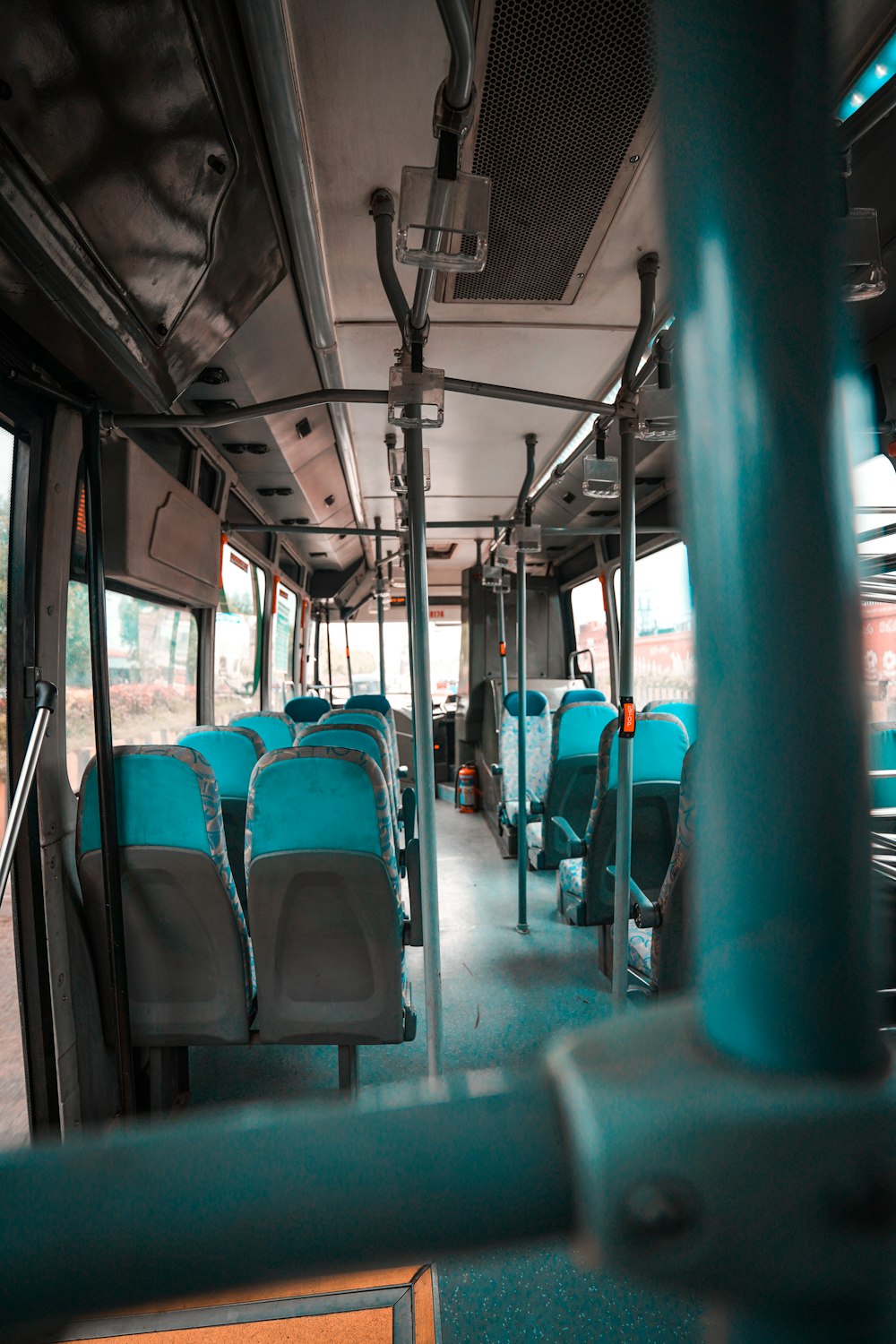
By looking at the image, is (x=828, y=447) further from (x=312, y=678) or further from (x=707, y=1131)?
(x=312, y=678)

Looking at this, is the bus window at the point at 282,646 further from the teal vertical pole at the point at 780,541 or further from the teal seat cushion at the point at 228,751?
the teal vertical pole at the point at 780,541

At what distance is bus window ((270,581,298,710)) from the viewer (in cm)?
627

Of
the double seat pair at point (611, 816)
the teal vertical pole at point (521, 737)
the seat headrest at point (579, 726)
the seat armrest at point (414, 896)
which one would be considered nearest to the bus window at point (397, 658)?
the double seat pair at point (611, 816)

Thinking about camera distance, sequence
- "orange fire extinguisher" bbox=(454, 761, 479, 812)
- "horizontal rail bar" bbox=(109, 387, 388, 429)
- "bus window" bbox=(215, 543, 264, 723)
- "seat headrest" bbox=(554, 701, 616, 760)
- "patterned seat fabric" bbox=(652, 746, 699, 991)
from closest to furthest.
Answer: "patterned seat fabric" bbox=(652, 746, 699, 991) < "horizontal rail bar" bbox=(109, 387, 388, 429) < "seat headrest" bbox=(554, 701, 616, 760) < "bus window" bbox=(215, 543, 264, 723) < "orange fire extinguisher" bbox=(454, 761, 479, 812)

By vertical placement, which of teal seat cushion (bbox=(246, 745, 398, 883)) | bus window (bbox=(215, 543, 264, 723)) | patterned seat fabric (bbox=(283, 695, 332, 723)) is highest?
bus window (bbox=(215, 543, 264, 723))

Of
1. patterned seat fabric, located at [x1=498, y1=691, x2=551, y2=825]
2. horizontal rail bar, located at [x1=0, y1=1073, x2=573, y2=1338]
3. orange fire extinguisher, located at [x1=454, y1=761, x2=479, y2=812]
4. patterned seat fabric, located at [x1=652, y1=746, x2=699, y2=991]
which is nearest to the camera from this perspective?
horizontal rail bar, located at [x1=0, y1=1073, x2=573, y2=1338]

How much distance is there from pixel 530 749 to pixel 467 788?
8.05 feet

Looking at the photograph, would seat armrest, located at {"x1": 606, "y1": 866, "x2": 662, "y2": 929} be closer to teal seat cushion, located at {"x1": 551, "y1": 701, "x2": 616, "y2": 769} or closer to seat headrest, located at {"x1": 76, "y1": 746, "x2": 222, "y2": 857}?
seat headrest, located at {"x1": 76, "y1": 746, "x2": 222, "y2": 857}

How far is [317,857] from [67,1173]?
74.7 inches

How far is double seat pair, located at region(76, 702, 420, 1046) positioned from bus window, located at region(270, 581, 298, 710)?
4042 mm

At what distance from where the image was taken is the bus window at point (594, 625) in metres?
7.34

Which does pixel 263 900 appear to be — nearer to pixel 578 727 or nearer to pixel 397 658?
pixel 578 727

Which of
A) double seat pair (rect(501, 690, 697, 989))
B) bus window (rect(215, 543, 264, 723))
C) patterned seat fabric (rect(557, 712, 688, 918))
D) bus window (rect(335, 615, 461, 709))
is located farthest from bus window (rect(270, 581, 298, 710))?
patterned seat fabric (rect(557, 712, 688, 918))

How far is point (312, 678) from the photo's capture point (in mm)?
8680
